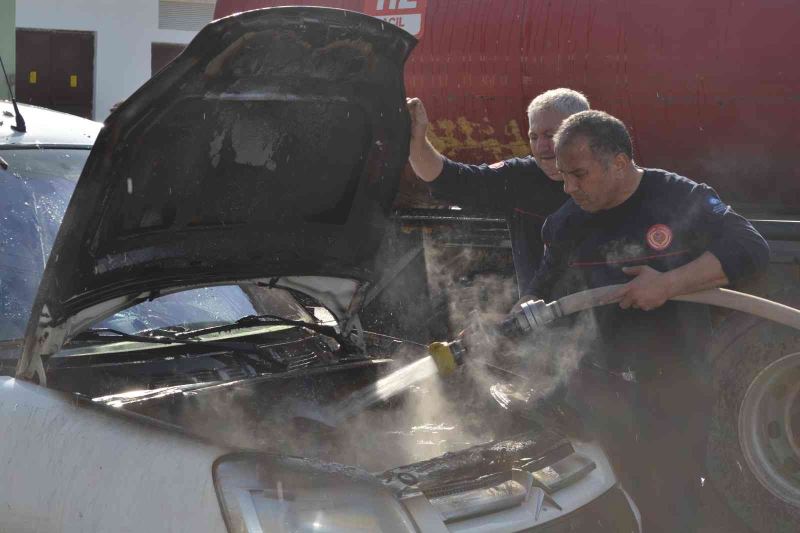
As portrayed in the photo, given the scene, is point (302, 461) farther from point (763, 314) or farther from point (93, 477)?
point (763, 314)

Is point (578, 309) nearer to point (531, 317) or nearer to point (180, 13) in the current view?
point (531, 317)

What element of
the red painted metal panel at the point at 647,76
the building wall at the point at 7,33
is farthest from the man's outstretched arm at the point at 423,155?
the building wall at the point at 7,33

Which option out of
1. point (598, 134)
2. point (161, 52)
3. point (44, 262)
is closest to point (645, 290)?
point (598, 134)

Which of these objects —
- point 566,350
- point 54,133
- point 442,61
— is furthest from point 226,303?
point 442,61

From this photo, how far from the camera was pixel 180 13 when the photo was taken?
20.8 m

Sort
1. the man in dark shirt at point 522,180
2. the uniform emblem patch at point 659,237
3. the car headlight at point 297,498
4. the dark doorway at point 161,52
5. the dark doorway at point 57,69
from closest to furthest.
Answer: the car headlight at point 297,498 → the uniform emblem patch at point 659,237 → the man in dark shirt at point 522,180 → the dark doorway at point 57,69 → the dark doorway at point 161,52

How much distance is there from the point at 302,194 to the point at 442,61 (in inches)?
172

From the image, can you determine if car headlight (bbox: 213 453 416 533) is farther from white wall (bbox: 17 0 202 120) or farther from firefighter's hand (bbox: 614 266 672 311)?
white wall (bbox: 17 0 202 120)

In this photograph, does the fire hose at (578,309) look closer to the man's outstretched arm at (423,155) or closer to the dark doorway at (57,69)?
the man's outstretched arm at (423,155)

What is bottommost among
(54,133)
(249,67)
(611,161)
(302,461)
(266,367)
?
(266,367)

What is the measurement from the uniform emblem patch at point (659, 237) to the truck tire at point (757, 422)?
970 mm

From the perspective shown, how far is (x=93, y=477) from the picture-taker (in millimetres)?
2660

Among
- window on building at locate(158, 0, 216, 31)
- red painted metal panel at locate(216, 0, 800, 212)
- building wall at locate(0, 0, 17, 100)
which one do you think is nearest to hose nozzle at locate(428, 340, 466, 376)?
red painted metal panel at locate(216, 0, 800, 212)

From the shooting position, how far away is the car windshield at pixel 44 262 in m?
3.34
